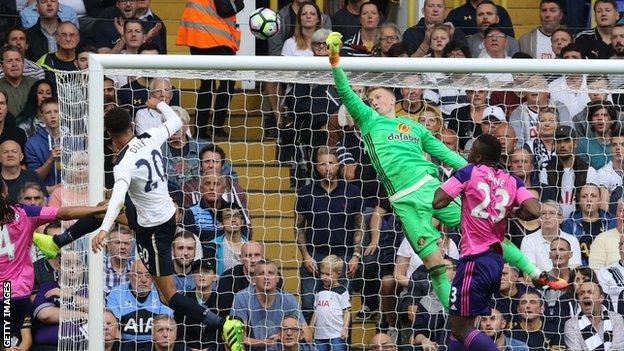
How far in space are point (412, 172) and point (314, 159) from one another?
6.19 feet

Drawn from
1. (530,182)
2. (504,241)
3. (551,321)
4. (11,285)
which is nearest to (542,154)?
(530,182)

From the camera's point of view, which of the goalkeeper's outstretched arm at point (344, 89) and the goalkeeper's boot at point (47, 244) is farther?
the goalkeeper's boot at point (47, 244)

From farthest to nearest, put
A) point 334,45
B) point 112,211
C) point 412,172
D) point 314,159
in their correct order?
1. point 314,159
2. point 412,172
3. point 334,45
4. point 112,211

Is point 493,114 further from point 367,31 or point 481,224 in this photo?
point 481,224

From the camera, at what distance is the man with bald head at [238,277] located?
13.4m

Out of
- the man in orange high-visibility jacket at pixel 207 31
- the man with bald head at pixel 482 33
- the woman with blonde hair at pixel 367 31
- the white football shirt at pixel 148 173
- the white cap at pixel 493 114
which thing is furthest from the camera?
the man with bald head at pixel 482 33

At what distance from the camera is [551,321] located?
13.5m

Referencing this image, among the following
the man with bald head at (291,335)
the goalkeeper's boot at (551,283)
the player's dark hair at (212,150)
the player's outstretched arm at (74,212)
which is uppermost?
the player's dark hair at (212,150)

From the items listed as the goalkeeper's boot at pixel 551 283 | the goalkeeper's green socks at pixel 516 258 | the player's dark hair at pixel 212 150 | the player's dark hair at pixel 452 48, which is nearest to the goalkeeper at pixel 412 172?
the goalkeeper's green socks at pixel 516 258

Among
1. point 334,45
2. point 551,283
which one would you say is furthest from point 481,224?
point 334,45

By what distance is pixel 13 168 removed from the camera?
1388 cm

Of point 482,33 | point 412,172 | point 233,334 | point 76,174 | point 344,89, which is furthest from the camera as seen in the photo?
point 482,33

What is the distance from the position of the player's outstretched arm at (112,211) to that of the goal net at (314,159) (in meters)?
0.74

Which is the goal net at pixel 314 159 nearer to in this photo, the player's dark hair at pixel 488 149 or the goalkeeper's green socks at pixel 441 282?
the player's dark hair at pixel 488 149
